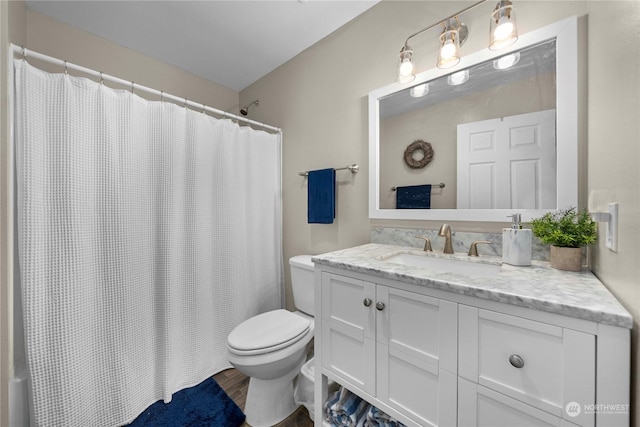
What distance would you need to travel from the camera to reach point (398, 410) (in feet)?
2.72

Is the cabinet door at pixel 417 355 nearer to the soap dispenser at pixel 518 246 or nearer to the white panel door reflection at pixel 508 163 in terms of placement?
the soap dispenser at pixel 518 246

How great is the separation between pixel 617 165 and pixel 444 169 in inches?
24.4

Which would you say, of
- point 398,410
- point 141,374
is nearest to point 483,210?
point 398,410

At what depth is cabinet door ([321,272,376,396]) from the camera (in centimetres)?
89

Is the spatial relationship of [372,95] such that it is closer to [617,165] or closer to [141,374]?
[617,165]

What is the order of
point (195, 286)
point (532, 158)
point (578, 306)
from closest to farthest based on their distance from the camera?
point (578, 306), point (532, 158), point (195, 286)

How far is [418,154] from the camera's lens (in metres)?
1.29

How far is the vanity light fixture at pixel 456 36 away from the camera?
36.2 inches

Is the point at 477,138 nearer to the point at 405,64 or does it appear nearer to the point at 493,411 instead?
the point at 405,64

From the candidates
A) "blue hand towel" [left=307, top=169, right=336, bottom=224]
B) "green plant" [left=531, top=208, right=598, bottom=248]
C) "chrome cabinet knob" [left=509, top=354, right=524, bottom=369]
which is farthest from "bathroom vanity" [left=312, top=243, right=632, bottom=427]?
"blue hand towel" [left=307, top=169, right=336, bottom=224]

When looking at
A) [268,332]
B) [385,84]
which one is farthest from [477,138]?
[268,332]

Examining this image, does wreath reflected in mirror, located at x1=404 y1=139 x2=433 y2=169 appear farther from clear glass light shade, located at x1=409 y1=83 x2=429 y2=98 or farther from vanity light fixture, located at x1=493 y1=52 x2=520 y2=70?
vanity light fixture, located at x1=493 y1=52 x2=520 y2=70

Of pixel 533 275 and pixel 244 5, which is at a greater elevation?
pixel 244 5

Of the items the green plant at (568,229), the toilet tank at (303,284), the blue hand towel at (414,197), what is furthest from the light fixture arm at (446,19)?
the toilet tank at (303,284)
